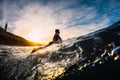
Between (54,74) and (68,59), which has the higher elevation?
(68,59)

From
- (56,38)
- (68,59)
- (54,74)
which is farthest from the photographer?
(56,38)

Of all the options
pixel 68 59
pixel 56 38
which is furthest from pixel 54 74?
pixel 56 38

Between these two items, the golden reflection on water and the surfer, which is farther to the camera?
the surfer

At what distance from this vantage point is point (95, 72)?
6.35ft

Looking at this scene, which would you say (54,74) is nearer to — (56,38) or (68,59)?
(68,59)

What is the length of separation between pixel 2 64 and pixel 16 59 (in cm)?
28

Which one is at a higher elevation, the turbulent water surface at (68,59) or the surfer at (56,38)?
the surfer at (56,38)

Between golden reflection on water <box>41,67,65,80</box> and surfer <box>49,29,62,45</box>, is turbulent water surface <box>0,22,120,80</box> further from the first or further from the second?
surfer <box>49,29,62,45</box>

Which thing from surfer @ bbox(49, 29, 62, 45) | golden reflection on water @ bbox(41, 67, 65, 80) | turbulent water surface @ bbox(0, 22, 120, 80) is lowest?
golden reflection on water @ bbox(41, 67, 65, 80)

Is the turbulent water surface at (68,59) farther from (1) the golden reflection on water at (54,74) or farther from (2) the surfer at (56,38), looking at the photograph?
(2) the surfer at (56,38)

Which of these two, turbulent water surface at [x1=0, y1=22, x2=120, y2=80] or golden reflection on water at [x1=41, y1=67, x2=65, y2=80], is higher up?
turbulent water surface at [x1=0, y1=22, x2=120, y2=80]

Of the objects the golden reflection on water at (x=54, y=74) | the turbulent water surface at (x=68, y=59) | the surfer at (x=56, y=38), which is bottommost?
the golden reflection on water at (x=54, y=74)

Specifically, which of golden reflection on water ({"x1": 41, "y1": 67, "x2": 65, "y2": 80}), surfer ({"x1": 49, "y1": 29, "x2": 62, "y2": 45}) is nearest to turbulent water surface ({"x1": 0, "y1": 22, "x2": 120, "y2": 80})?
golden reflection on water ({"x1": 41, "y1": 67, "x2": 65, "y2": 80})

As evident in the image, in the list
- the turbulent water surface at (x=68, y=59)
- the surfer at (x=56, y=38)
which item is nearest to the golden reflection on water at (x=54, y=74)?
the turbulent water surface at (x=68, y=59)
